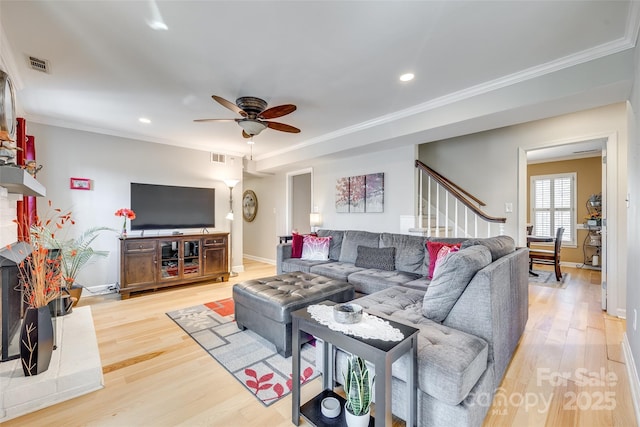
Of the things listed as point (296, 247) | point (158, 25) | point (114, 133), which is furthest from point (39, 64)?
point (296, 247)

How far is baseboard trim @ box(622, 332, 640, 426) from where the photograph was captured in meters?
1.64

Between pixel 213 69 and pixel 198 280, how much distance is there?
3.31 m

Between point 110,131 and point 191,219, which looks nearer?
point 110,131

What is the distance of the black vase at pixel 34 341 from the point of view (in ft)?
5.64

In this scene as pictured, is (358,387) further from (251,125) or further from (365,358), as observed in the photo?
(251,125)

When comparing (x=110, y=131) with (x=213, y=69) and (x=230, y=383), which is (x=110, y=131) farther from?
(x=230, y=383)

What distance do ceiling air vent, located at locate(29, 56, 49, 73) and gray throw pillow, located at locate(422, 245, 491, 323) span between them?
356 centimetres

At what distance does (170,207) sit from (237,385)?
3.51 metres

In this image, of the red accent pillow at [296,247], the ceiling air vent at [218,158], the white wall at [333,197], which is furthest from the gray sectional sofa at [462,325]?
the ceiling air vent at [218,158]

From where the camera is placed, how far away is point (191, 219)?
4.76 meters

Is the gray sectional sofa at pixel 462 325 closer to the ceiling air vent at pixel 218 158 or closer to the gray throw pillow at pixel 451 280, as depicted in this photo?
the gray throw pillow at pixel 451 280

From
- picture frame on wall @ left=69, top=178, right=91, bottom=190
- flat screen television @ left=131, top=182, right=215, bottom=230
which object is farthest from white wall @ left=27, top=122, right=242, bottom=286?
flat screen television @ left=131, top=182, right=215, bottom=230

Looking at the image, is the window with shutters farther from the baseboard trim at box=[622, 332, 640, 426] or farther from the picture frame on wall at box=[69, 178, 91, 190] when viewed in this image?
the picture frame on wall at box=[69, 178, 91, 190]

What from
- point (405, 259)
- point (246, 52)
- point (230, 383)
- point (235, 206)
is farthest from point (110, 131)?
point (405, 259)
